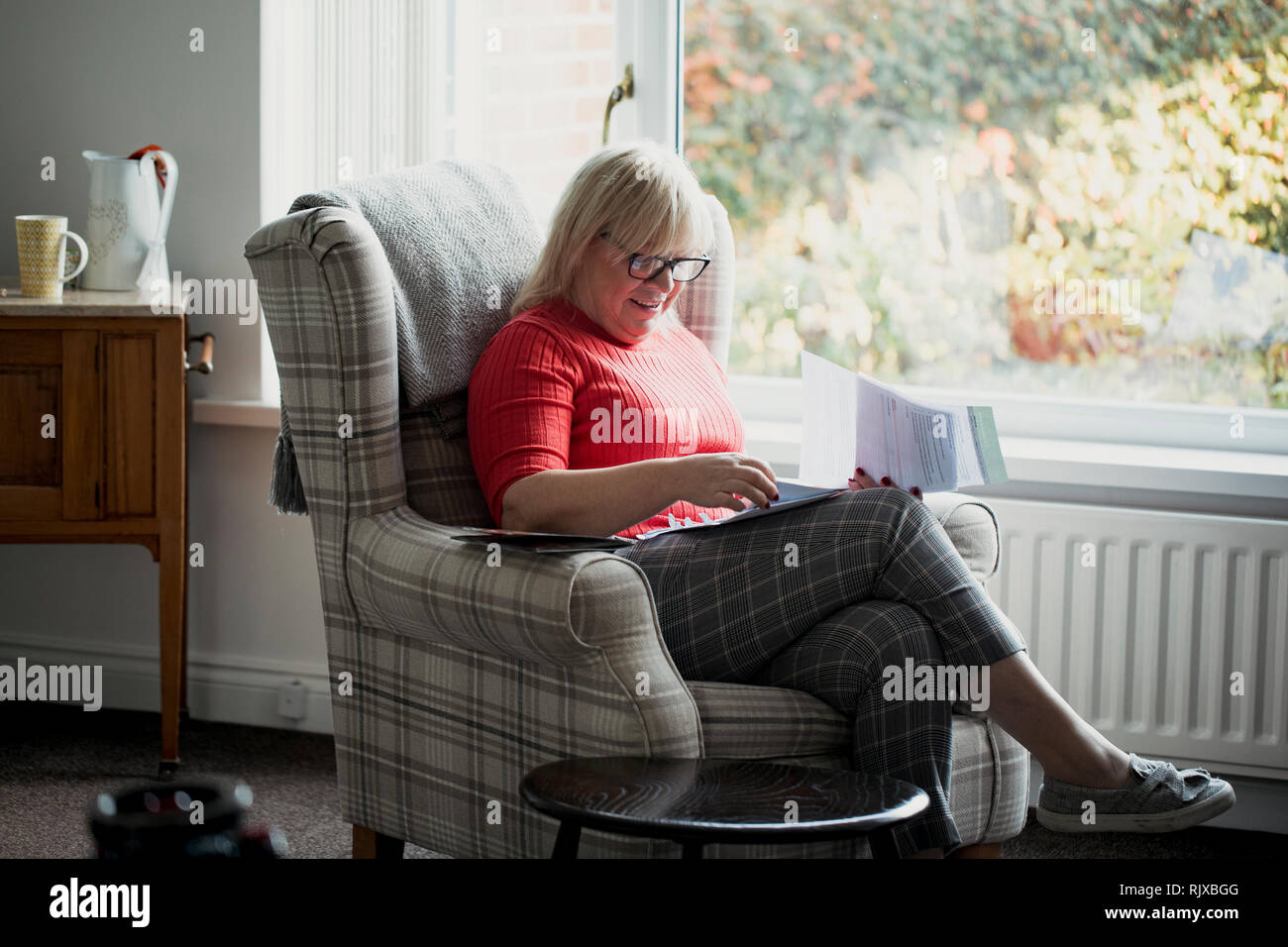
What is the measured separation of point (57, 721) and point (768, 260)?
5.21 ft

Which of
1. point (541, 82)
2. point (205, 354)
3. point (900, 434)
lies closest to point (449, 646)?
point (900, 434)

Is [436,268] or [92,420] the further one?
[92,420]

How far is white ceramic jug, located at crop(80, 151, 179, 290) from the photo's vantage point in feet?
7.59

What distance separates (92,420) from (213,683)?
26.6 inches

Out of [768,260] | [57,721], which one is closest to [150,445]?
[57,721]

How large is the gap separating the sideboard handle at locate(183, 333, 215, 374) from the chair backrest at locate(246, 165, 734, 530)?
0.72 metres

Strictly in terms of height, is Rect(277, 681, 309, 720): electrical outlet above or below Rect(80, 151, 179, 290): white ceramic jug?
below

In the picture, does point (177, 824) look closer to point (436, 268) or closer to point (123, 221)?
point (436, 268)

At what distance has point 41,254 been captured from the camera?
2186 millimetres

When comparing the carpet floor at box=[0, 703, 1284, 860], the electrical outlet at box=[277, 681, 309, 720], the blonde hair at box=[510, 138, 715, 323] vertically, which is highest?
the blonde hair at box=[510, 138, 715, 323]

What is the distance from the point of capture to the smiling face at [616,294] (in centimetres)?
170

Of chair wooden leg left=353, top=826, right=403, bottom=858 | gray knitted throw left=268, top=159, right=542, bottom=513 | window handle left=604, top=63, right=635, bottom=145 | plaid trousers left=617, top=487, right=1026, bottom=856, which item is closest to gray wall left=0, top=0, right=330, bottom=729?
window handle left=604, top=63, right=635, bottom=145

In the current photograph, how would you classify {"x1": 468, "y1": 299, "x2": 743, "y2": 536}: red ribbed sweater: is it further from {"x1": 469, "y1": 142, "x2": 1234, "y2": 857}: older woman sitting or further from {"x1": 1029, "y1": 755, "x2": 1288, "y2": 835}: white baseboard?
{"x1": 1029, "y1": 755, "x2": 1288, "y2": 835}: white baseboard

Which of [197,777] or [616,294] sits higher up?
[616,294]
